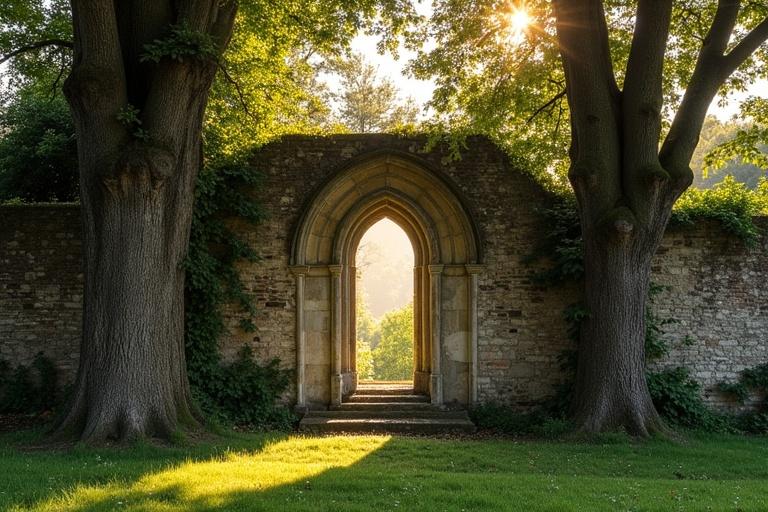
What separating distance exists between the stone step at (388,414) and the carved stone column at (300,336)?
0.38 m

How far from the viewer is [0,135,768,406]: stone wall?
35.3 feet

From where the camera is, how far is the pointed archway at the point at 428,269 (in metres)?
Answer: 10.8

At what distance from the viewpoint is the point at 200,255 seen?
10453mm

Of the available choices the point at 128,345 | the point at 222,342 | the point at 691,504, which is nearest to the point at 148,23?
the point at 128,345

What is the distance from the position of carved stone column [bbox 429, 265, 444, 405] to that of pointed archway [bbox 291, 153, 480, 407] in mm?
16

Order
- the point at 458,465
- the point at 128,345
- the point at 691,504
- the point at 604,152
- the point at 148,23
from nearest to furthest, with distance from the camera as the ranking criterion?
the point at 691,504 → the point at 458,465 → the point at 128,345 → the point at 148,23 → the point at 604,152

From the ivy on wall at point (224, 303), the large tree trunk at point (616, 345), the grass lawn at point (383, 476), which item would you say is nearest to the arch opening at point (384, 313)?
the ivy on wall at point (224, 303)

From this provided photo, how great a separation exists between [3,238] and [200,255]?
341 centimetres

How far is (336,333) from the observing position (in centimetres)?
1091

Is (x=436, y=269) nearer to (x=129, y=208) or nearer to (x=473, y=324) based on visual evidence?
(x=473, y=324)

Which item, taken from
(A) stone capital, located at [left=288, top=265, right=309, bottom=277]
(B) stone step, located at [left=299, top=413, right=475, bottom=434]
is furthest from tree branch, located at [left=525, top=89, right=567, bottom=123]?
(B) stone step, located at [left=299, top=413, right=475, bottom=434]

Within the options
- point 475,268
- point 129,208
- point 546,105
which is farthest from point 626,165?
Result: point 129,208

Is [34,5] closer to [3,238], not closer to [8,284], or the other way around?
[3,238]

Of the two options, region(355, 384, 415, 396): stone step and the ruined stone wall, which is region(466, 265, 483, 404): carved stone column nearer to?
region(355, 384, 415, 396): stone step
